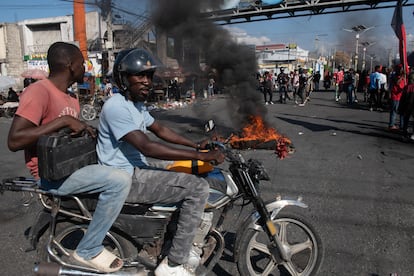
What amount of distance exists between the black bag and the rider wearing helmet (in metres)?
0.14

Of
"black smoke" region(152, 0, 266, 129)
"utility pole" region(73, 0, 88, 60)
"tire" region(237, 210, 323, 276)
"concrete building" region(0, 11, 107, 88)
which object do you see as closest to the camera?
"tire" region(237, 210, 323, 276)

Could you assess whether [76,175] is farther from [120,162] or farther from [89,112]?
[89,112]

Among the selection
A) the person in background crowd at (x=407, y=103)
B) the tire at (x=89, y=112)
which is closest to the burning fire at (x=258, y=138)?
the person in background crowd at (x=407, y=103)

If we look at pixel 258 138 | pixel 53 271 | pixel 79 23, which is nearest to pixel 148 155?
pixel 53 271

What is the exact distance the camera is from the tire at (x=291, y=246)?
270 centimetres

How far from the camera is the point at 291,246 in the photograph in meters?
2.78

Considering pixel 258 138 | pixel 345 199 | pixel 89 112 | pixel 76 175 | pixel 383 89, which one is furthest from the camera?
pixel 89 112

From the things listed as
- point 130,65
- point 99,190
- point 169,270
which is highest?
point 130,65

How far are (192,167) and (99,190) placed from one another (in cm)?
74

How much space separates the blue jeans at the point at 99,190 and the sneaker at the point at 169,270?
1.56 feet

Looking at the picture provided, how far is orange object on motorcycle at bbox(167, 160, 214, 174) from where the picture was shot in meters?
2.71

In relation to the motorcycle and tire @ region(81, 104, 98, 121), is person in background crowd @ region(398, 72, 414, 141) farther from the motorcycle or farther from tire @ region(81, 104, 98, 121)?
tire @ region(81, 104, 98, 121)

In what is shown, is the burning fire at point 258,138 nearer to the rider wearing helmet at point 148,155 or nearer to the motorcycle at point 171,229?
the motorcycle at point 171,229

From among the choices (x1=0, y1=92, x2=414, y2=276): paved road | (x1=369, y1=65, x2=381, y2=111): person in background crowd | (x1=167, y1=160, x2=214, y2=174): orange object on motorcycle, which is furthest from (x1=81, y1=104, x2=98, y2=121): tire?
(x1=167, y1=160, x2=214, y2=174): orange object on motorcycle
